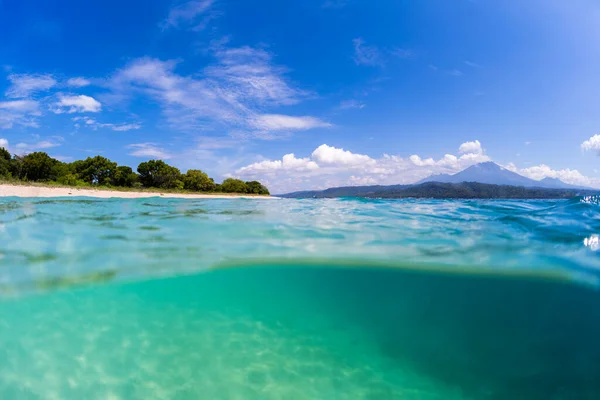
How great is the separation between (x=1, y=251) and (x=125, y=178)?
59322 mm

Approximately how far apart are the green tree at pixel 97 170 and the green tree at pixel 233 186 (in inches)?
1118

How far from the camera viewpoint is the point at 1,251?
766cm

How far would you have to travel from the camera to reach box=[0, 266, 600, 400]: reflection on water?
4918 mm

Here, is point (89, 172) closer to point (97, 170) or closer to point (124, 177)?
point (97, 170)

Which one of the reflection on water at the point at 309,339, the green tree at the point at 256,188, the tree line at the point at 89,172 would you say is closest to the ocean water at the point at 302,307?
the reflection on water at the point at 309,339

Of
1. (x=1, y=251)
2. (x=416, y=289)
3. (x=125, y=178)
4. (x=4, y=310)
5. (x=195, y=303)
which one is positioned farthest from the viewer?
(x=125, y=178)

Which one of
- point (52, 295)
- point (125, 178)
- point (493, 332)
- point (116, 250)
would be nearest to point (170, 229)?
point (116, 250)

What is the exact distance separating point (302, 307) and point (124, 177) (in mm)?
61332

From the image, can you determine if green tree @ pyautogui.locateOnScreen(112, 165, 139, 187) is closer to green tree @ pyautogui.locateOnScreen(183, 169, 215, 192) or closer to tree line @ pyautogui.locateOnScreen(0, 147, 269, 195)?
tree line @ pyautogui.locateOnScreen(0, 147, 269, 195)

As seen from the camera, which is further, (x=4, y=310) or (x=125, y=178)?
(x=125, y=178)

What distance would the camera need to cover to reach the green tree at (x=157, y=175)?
66875 millimetres

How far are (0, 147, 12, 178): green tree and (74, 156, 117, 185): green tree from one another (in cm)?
1000

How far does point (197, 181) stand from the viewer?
75.1 meters

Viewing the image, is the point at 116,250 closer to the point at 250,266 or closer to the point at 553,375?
the point at 250,266
